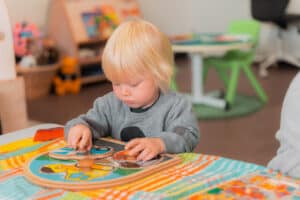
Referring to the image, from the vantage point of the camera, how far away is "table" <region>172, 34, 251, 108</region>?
3143mm

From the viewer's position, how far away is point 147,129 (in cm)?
106

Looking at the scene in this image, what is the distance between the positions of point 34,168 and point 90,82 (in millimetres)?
3390

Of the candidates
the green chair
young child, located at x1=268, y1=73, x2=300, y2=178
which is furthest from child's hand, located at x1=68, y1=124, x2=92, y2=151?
the green chair

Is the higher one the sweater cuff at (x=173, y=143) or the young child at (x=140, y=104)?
the young child at (x=140, y=104)

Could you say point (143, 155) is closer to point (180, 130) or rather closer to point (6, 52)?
point (180, 130)

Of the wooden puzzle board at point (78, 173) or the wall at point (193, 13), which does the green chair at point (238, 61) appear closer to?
the wall at point (193, 13)

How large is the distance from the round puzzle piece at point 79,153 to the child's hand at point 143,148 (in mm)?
54

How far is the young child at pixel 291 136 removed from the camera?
79 cm

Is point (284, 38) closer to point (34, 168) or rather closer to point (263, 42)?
point (263, 42)

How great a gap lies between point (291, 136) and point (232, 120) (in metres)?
2.26

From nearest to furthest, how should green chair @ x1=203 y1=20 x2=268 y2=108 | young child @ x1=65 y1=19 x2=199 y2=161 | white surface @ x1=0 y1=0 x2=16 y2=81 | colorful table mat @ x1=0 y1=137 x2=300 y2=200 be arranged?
colorful table mat @ x1=0 y1=137 x2=300 y2=200
young child @ x1=65 y1=19 x2=199 y2=161
white surface @ x1=0 y1=0 x2=16 y2=81
green chair @ x1=203 y1=20 x2=268 y2=108

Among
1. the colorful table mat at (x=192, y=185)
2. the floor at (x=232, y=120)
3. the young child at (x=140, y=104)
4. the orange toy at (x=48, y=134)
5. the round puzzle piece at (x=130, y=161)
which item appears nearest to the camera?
the colorful table mat at (x=192, y=185)

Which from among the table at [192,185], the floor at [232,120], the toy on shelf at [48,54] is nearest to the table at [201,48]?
the floor at [232,120]

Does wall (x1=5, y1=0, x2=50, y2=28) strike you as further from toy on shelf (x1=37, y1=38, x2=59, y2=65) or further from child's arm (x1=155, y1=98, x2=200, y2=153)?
child's arm (x1=155, y1=98, x2=200, y2=153)
